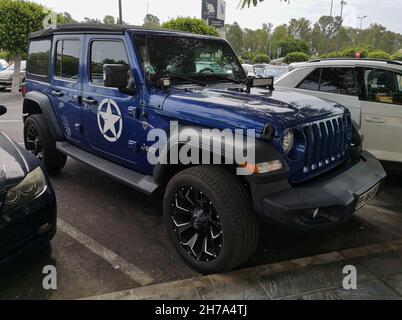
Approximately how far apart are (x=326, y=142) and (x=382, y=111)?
2205 mm

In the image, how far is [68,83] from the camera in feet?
15.3

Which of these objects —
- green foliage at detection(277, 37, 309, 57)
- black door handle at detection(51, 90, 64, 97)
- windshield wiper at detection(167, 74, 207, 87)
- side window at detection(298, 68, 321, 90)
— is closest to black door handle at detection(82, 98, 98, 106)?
black door handle at detection(51, 90, 64, 97)

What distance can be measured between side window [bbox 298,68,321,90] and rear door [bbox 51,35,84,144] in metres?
3.05

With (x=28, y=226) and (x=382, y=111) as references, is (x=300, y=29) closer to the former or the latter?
(x=382, y=111)

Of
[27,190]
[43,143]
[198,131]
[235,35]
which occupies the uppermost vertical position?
[235,35]

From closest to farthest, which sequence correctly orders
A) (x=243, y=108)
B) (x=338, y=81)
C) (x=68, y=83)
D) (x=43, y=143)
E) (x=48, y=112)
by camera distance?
1. (x=243, y=108)
2. (x=68, y=83)
3. (x=48, y=112)
4. (x=43, y=143)
5. (x=338, y=81)

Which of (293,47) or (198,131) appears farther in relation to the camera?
(293,47)

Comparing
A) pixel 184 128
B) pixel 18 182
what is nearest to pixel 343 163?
pixel 184 128

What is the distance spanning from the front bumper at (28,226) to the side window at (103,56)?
1493 mm

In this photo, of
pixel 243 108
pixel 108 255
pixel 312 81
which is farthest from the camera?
pixel 312 81

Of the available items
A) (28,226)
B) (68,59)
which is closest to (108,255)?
(28,226)

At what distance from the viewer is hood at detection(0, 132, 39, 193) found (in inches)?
112

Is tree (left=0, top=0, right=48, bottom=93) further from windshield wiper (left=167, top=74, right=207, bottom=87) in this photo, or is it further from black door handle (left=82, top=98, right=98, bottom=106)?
windshield wiper (left=167, top=74, right=207, bottom=87)
